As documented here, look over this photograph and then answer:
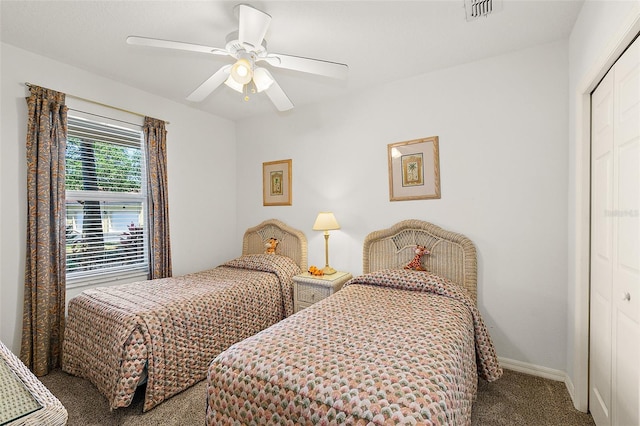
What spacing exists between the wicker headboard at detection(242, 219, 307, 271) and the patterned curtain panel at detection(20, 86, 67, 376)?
6.10ft

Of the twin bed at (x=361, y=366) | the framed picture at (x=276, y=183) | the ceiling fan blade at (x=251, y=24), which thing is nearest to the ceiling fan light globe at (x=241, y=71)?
the ceiling fan blade at (x=251, y=24)

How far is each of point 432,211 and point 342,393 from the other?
6.51 ft

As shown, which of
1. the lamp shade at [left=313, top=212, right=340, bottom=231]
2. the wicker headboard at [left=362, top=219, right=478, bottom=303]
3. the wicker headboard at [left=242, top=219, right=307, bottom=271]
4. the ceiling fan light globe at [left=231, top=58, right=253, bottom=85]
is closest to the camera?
the ceiling fan light globe at [left=231, top=58, right=253, bottom=85]

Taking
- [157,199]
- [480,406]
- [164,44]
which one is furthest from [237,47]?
[480,406]

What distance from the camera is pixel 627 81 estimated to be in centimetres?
139

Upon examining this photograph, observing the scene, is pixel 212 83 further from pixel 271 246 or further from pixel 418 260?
pixel 418 260

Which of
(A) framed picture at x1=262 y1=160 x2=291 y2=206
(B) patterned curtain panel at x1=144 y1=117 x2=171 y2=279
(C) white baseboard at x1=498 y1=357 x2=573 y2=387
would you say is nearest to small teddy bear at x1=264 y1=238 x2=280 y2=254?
(A) framed picture at x1=262 y1=160 x2=291 y2=206

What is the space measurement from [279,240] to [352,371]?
2.51m

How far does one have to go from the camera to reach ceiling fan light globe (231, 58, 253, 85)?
176cm

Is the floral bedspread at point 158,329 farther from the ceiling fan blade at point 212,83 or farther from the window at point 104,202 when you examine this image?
the ceiling fan blade at point 212,83

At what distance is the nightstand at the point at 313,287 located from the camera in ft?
9.46

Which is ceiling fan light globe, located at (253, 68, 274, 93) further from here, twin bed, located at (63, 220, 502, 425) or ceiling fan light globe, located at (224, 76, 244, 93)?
twin bed, located at (63, 220, 502, 425)

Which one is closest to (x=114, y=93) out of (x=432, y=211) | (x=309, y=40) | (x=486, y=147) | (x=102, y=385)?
(x=309, y=40)

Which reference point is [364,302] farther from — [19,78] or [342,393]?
[19,78]
